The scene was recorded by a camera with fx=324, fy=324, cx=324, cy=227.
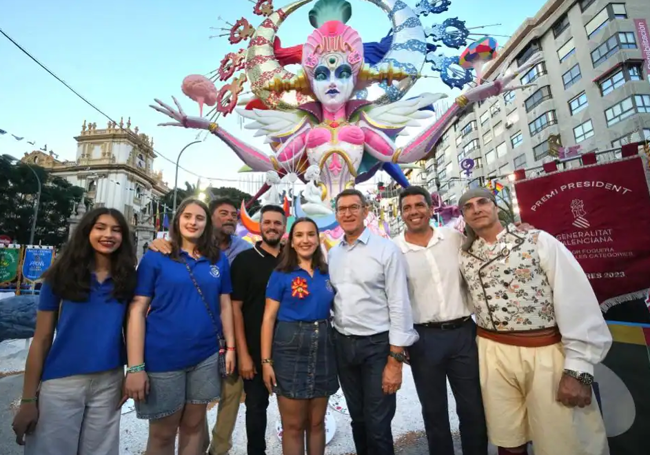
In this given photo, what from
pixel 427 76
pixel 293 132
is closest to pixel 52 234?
pixel 293 132

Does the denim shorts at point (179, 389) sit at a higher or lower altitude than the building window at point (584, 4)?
lower

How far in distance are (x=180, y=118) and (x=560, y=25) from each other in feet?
84.4

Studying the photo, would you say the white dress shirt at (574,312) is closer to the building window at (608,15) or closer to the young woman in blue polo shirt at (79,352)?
the young woman in blue polo shirt at (79,352)

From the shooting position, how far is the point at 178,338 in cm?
179

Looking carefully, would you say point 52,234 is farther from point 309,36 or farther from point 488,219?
point 488,219

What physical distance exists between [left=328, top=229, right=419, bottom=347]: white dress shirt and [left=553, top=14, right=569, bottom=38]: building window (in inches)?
1075

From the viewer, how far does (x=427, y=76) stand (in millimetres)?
9039

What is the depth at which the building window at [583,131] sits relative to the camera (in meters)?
19.2

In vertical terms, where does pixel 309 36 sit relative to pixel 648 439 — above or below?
above

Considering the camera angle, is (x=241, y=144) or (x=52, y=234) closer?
(x=241, y=144)

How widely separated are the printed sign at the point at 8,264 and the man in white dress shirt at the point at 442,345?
511 inches

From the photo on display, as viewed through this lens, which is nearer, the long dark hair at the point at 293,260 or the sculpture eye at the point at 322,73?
the long dark hair at the point at 293,260

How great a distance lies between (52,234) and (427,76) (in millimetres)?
32028

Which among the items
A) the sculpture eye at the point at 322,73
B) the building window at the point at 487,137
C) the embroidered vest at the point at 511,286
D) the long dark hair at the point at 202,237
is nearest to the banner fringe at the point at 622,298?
the embroidered vest at the point at 511,286
